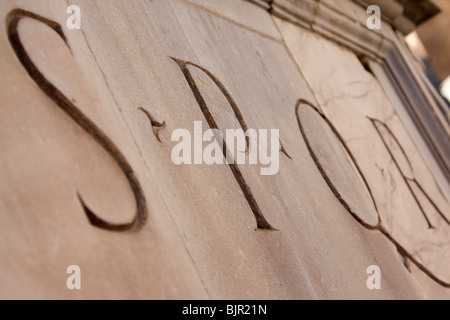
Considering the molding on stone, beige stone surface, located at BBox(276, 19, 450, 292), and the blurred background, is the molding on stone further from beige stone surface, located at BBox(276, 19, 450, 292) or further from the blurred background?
the blurred background

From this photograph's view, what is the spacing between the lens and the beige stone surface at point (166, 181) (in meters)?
0.95

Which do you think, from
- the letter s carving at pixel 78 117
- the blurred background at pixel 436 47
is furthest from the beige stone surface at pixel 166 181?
the blurred background at pixel 436 47

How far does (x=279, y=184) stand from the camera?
1.71 m

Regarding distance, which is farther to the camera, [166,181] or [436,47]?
[436,47]

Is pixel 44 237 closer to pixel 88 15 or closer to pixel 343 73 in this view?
pixel 88 15

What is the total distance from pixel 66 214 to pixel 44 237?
0.07 m

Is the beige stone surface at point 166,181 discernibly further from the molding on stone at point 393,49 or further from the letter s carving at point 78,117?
the molding on stone at point 393,49

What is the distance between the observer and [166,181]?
1.26 meters

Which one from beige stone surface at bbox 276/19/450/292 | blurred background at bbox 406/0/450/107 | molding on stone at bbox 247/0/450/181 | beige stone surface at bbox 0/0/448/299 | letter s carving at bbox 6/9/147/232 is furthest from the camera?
blurred background at bbox 406/0/450/107

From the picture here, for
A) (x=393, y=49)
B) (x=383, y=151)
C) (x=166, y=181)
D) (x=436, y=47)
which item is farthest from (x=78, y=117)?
(x=436, y=47)

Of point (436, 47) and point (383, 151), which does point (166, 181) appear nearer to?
point (383, 151)

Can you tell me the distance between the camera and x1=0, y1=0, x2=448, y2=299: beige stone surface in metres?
0.95

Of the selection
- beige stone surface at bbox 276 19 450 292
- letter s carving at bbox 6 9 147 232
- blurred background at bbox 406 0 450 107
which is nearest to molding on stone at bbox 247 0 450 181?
beige stone surface at bbox 276 19 450 292

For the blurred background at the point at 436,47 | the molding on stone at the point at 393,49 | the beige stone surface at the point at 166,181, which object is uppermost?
the blurred background at the point at 436,47
